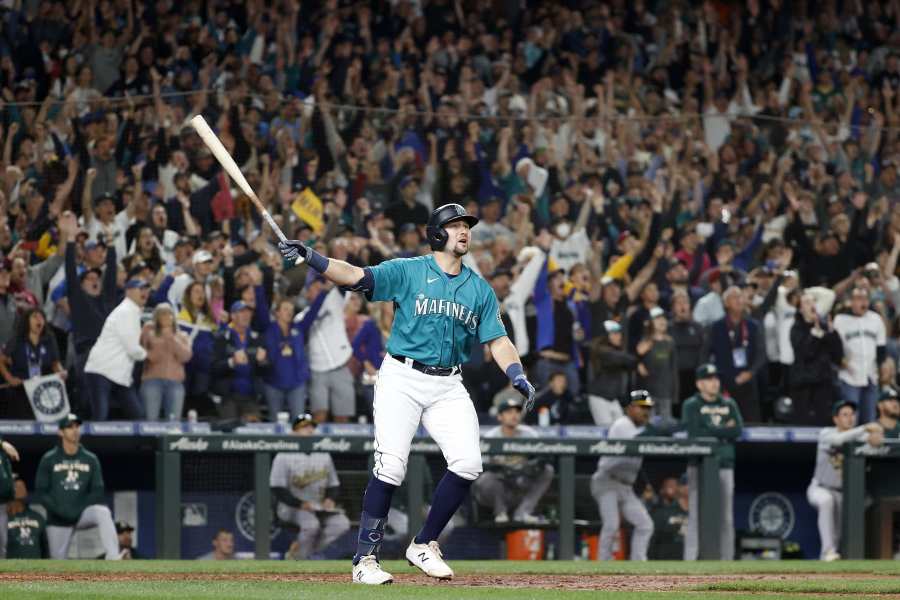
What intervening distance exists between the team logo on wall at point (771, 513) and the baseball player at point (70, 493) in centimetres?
631

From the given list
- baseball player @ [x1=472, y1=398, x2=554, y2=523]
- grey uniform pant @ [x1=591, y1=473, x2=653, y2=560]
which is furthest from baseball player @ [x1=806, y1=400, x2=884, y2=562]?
baseball player @ [x1=472, y1=398, x2=554, y2=523]

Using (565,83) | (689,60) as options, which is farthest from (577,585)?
(689,60)

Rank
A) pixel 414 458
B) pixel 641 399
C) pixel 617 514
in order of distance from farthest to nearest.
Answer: pixel 641 399
pixel 617 514
pixel 414 458

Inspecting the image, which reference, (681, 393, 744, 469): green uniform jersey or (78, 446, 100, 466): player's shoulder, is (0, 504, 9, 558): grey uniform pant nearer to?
(78, 446, 100, 466): player's shoulder

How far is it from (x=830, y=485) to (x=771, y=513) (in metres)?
1.87

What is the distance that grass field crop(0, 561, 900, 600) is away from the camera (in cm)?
667

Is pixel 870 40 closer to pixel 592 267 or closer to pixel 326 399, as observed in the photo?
pixel 592 267

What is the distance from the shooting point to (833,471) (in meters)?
13.1

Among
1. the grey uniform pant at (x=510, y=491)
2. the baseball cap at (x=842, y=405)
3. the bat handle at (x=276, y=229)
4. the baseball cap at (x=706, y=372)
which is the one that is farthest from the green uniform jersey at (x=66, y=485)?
the baseball cap at (x=842, y=405)

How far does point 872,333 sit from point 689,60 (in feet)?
18.5

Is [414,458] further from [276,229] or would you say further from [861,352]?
[861,352]

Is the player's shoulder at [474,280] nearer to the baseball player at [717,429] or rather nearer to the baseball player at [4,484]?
the baseball player at [4,484]

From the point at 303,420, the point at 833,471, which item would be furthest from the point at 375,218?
the point at 833,471

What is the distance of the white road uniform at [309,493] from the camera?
11.4 m
